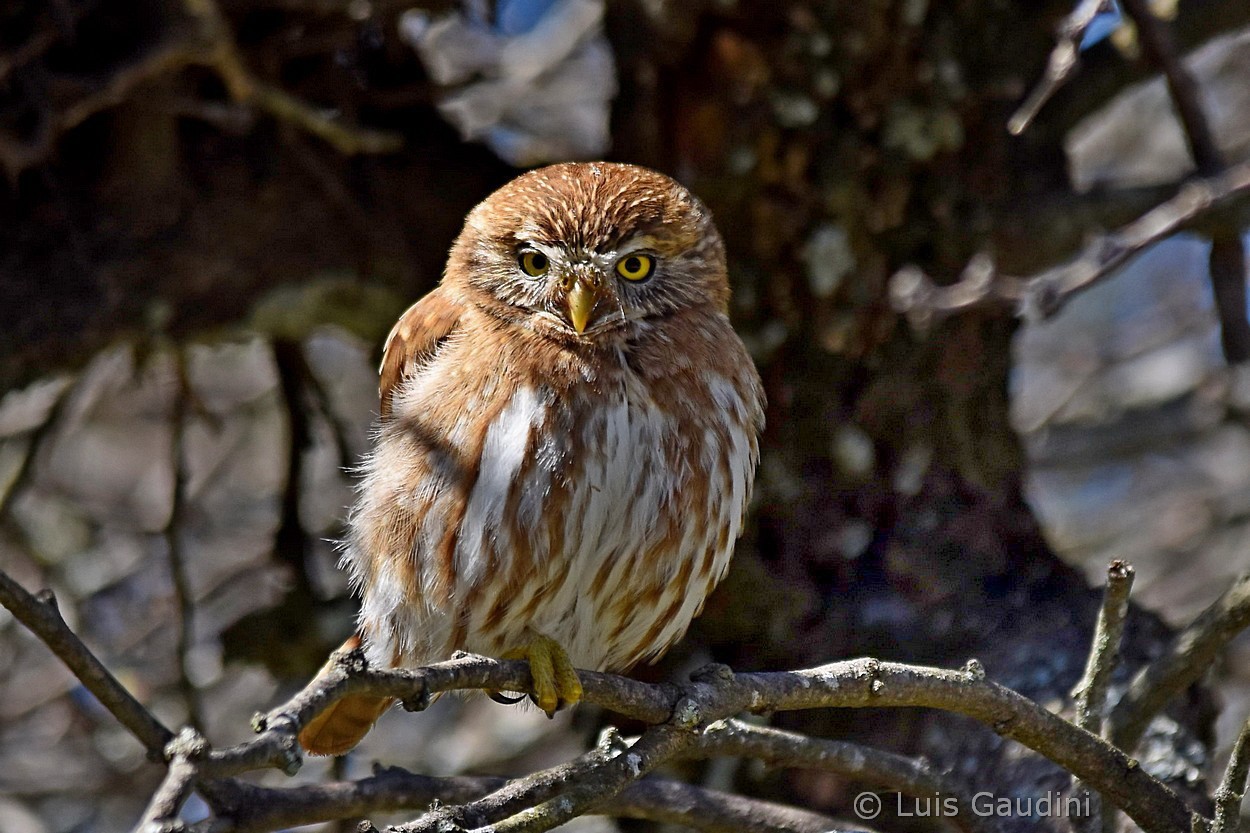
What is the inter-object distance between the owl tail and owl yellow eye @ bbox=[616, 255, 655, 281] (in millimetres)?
1244

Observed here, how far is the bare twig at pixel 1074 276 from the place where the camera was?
8.88 feet

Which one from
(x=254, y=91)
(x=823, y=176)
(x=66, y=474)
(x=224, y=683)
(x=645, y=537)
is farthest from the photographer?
(x=66, y=474)

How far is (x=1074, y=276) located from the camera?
2.84 m

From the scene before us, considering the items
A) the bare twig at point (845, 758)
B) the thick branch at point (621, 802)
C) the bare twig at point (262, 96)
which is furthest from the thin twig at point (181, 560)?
the bare twig at point (845, 758)

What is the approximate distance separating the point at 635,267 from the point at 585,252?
0.63 ft

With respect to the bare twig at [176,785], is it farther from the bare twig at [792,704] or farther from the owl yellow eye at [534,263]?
the owl yellow eye at [534,263]

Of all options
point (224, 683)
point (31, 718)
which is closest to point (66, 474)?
point (31, 718)

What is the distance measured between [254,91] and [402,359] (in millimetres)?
989

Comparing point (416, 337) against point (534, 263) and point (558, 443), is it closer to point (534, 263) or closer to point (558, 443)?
point (534, 263)

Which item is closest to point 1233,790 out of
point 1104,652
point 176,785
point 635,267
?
point 1104,652

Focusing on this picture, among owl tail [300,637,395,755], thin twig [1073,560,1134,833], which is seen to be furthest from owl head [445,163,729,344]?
thin twig [1073,560,1134,833]

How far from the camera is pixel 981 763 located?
405 cm

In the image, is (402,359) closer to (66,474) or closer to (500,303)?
(500,303)

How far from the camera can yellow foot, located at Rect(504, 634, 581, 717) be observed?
3105 mm
